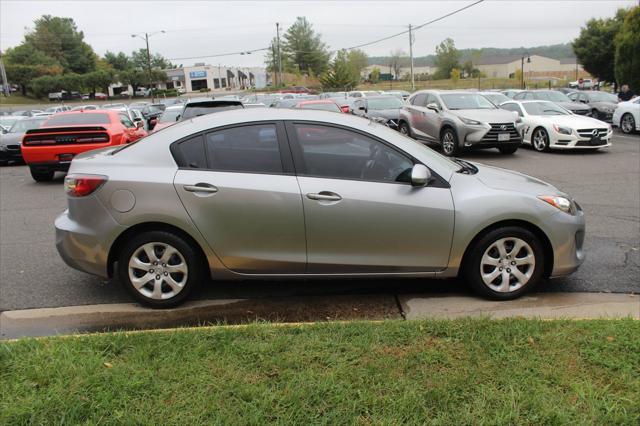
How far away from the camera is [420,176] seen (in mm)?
4254

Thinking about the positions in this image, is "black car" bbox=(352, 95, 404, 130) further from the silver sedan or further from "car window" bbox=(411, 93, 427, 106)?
the silver sedan

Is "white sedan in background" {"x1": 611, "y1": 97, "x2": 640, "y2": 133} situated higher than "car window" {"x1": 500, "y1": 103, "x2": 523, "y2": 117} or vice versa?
"car window" {"x1": 500, "y1": 103, "x2": 523, "y2": 117}

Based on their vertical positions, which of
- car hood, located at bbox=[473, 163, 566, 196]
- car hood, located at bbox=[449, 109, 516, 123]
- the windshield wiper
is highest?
car hood, located at bbox=[449, 109, 516, 123]

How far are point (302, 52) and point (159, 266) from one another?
105m

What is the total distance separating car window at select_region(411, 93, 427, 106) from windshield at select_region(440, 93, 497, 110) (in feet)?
2.75

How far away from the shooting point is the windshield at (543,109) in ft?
50.7

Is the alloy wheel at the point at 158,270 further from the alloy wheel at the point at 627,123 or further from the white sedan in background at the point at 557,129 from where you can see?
the alloy wheel at the point at 627,123

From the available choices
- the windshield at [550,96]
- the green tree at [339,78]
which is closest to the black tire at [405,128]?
the windshield at [550,96]

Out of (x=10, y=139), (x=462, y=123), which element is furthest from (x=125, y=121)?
(x=462, y=123)

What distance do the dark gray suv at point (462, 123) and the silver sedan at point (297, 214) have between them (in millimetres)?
9220

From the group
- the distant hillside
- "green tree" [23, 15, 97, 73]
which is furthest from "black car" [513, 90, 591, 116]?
the distant hillside

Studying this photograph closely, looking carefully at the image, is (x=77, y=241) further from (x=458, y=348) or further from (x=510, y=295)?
(x=510, y=295)

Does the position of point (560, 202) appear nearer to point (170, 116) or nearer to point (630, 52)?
point (170, 116)

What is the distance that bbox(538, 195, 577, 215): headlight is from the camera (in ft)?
14.8
